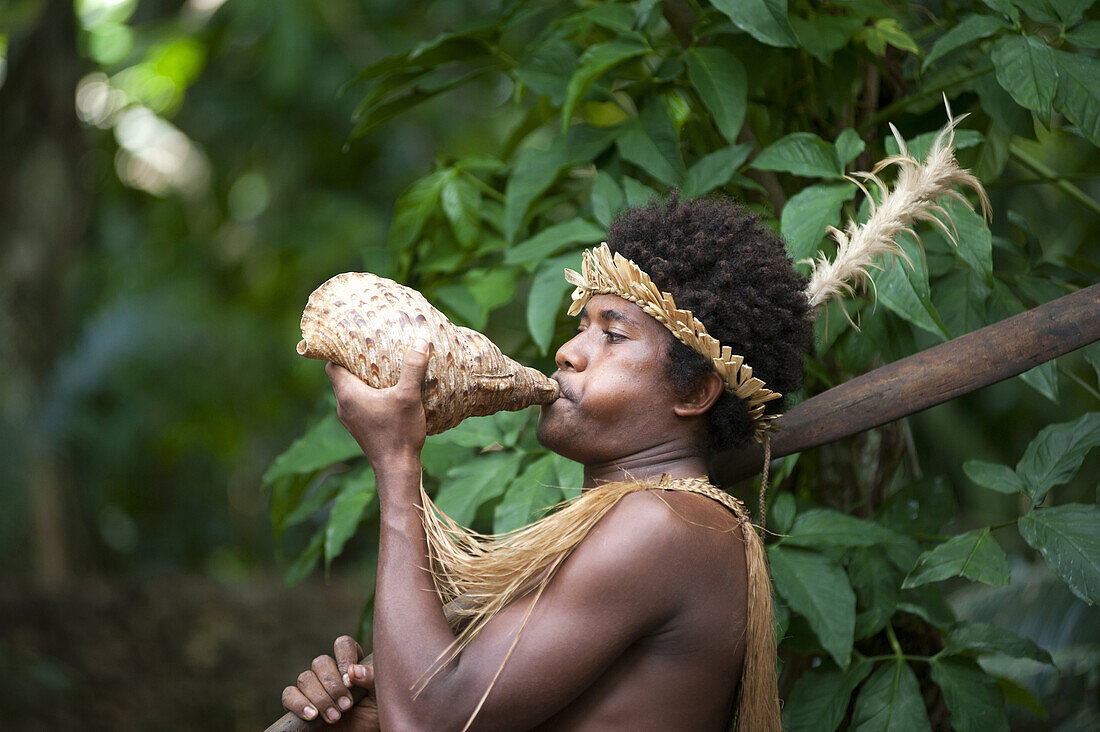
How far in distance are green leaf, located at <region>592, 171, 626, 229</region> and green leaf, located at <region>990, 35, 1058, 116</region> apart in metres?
0.71

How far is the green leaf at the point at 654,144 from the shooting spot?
6.16 ft

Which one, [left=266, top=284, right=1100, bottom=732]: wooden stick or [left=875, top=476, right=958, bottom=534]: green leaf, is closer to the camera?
[left=266, top=284, right=1100, bottom=732]: wooden stick

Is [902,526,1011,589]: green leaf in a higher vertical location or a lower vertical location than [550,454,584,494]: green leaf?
lower

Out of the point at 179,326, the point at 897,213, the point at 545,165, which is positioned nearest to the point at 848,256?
the point at 897,213

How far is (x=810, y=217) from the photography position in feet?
5.64

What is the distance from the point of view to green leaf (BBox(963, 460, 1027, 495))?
1691 millimetres

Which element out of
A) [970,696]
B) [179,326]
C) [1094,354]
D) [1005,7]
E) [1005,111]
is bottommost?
[179,326]

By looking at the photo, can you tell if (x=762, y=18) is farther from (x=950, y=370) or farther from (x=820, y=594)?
(x=820, y=594)

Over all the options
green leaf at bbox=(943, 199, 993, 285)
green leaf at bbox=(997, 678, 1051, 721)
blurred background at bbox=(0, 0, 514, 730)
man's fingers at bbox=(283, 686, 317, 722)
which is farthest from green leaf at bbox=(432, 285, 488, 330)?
blurred background at bbox=(0, 0, 514, 730)

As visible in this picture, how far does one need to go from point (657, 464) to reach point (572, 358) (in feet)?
0.70

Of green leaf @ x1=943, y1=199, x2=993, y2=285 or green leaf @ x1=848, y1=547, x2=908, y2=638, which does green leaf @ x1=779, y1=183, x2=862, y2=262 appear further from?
green leaf @ x1=848, y1=547, x2=908, y2=638

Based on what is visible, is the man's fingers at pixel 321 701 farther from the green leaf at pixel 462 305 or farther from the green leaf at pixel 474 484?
the green leaf at pixel 462 305

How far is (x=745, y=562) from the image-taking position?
1.43 metres

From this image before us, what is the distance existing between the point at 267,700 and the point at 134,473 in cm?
194
